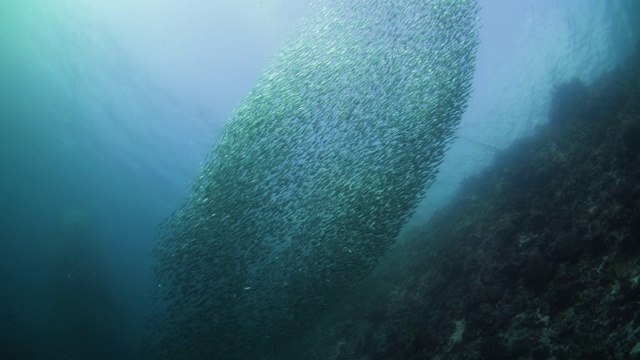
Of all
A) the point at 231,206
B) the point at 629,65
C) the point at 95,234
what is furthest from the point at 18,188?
the point at 629,65

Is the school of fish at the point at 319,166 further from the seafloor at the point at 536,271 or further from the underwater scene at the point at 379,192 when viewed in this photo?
the seafloor at the point at 536,271

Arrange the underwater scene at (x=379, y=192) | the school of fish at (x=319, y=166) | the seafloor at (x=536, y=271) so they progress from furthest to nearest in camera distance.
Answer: the school of fish at (x=319, y=166)
the underwater scene at (x=379, y=192)
the seafloor at (x=536, y=271)

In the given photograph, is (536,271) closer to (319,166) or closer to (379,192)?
(379,192)

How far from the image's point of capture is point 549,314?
629 cm

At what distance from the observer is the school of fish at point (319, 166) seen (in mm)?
9586

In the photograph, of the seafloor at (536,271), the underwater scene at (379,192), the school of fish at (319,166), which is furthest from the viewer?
the school of fish at (319,166)

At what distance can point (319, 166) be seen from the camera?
33.8 feet

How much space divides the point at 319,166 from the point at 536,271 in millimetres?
5949

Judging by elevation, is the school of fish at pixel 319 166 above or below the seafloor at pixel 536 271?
above

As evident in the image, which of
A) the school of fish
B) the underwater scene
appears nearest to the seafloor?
the underwater scene

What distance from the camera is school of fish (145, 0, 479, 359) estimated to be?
959 cm

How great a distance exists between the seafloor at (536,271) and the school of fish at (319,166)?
86.2 inches

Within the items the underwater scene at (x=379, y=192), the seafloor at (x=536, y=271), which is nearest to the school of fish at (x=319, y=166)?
the underwater scene at (x=379, y=192)

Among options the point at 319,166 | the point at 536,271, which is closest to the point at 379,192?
the point at 319,166
